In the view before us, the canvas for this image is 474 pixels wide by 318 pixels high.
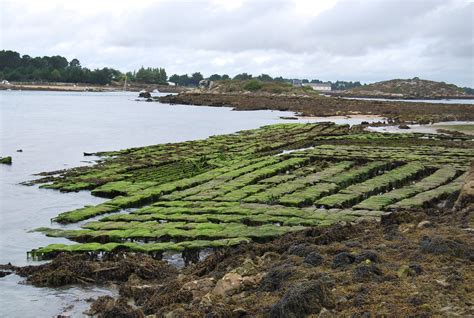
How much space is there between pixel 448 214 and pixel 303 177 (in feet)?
47.9

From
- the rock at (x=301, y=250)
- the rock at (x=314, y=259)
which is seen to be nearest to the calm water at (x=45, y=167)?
the rock at (x=301, y=250)

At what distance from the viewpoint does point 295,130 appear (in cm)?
7525

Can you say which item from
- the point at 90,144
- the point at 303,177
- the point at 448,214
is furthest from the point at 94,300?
the point at 90,144

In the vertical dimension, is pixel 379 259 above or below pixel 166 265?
above

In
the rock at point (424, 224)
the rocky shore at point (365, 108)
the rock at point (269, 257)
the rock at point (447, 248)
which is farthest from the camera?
the rocky shore at point (365, 108)

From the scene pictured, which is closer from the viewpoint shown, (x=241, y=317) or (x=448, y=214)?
(x=241, y=317)

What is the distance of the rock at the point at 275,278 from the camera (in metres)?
15.4

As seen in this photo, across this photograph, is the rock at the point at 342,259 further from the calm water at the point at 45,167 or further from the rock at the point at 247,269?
the calm water at the point at 45,167

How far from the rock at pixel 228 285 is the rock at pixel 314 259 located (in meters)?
2.14

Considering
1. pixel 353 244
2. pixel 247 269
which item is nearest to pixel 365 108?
pixel 353 244

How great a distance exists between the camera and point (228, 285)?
15875 mm

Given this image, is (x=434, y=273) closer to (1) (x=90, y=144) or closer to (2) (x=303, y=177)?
(2) (x=303, y=177)

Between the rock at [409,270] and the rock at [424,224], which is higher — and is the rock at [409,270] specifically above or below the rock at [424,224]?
above

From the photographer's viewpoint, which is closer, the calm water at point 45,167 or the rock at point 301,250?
the rock at point 301,250
